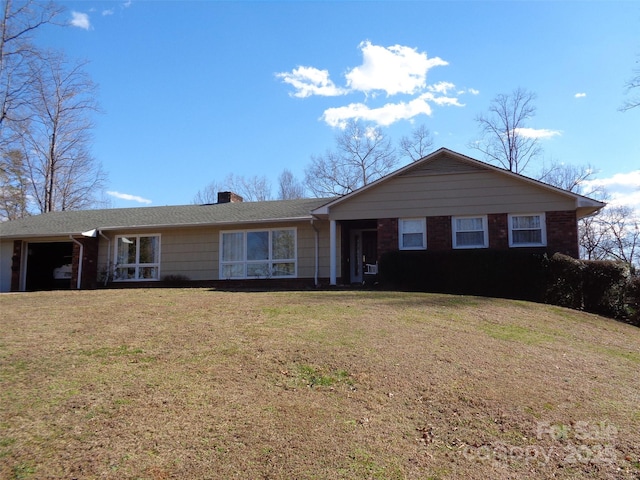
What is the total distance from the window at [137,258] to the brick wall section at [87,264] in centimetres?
87

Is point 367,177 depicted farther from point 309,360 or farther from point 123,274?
point 309,360

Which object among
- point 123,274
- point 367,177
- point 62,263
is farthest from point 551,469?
point 367,177

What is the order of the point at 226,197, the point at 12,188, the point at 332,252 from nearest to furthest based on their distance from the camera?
the point at 332,252 < the point at 226,197 < the point at 12,188

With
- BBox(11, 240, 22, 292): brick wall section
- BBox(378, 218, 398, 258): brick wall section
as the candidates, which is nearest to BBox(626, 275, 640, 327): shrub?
BBox(378, 218, 398, 258): brick wall section

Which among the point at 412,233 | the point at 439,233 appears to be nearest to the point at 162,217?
the point at 412,233

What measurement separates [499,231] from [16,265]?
1919 cm

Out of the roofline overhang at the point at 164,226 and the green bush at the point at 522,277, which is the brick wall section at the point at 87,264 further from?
the green bush at the point at 522,277

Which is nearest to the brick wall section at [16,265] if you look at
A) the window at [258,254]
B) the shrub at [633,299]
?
the window at [258,254]

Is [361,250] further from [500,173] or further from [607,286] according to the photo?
[607,286]

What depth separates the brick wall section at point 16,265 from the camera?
19.6 meters

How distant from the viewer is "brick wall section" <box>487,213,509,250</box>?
14727mm

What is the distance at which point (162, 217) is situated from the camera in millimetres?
19562

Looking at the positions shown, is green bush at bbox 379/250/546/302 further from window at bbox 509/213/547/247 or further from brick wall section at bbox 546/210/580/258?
brick wall section at bbox 546/210/580/258

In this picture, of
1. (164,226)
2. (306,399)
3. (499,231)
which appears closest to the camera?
(306,399)
